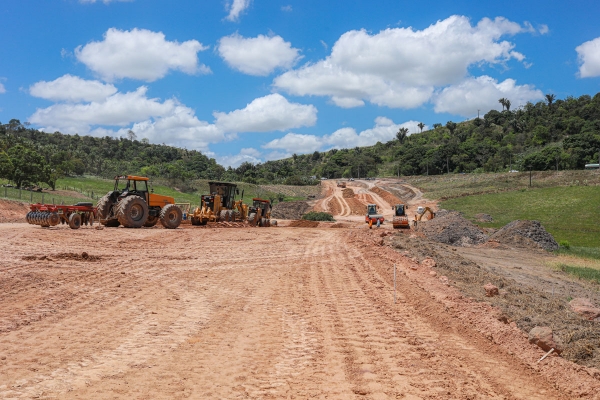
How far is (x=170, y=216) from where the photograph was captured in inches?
924

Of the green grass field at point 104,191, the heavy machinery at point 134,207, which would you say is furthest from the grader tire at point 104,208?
the green grass field at point 104,191

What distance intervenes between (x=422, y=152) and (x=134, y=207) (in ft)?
339

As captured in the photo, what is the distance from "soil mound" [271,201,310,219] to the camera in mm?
51188

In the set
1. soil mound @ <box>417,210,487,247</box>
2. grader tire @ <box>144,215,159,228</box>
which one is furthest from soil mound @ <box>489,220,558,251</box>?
grader tire @ <box>144,215,159,228</box>

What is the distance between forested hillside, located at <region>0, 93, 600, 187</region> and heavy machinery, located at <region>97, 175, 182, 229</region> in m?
31.7

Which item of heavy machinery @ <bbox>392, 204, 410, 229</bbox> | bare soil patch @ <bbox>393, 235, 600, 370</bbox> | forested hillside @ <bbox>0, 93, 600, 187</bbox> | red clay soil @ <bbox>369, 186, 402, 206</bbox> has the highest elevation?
forested hillside @ <bbox>0, 93, 600, 187</bbox>

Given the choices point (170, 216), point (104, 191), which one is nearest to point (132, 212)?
point (170, 216)

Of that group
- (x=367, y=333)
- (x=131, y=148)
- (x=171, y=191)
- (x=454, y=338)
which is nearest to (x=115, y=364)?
(x=367, y=333)

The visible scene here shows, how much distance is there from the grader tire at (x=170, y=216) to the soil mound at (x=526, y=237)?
17.7m

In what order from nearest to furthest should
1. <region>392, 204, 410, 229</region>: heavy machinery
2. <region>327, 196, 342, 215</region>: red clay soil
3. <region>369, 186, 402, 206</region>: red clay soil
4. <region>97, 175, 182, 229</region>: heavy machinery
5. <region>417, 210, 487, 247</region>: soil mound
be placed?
<region>97, 175, 182, 229</region>: heavy machinery < <region>417, 210, 487, 247</region>: soil mound < <region>392, 204, 410, 229</region>: heavy machinery < <region>327, 196, 342, 215</region>: red clay soil < <region>369, 186, 402, 206</region>: red clay soil

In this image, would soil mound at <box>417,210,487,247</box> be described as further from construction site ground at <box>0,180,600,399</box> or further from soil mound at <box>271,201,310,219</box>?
soil mound at <box>271,201,310,219</box>

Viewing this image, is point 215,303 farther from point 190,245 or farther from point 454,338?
point 190,245

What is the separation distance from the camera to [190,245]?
17.2m

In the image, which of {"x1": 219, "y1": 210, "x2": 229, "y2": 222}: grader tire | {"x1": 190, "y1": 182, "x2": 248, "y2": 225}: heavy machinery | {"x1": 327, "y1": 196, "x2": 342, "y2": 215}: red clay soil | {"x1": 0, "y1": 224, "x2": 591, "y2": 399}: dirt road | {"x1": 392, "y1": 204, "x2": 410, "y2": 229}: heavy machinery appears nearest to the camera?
{"x1": 0, "y1": 224, "x2": 591, "y2": 399}: dirt road
